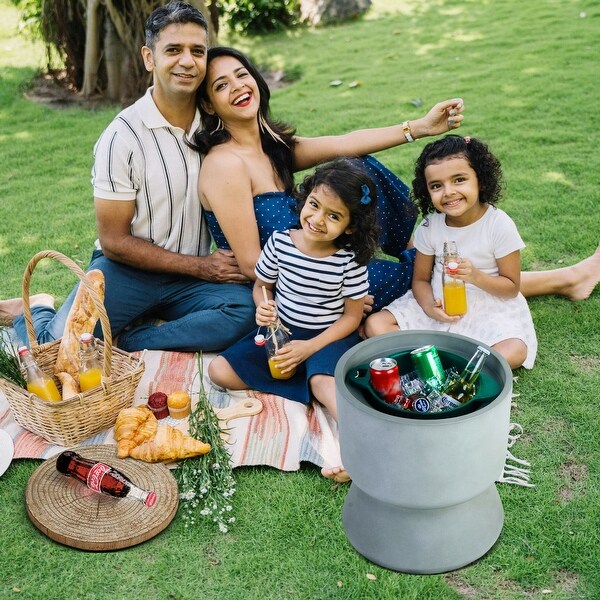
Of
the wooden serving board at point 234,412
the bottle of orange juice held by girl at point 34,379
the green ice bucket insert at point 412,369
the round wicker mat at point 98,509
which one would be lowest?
the wooden serving board at point 234,412

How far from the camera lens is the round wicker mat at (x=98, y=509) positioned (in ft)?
8.93

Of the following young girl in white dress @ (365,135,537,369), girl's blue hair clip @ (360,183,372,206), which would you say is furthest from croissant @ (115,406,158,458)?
girl's blue hair clip @ (360,183,372,206)

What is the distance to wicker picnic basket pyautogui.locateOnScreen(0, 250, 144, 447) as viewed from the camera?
308cm

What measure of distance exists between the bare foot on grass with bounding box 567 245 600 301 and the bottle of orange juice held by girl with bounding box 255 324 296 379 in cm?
165

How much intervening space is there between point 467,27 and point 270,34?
2612 mm

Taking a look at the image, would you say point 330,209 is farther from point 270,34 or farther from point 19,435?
point 270,34

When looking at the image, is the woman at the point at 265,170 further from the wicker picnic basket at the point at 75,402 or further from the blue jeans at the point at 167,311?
the wicker picnic basket at the point at 75,402

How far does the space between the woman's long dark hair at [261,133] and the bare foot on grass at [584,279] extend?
5.23 ft

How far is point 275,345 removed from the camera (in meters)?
3.45

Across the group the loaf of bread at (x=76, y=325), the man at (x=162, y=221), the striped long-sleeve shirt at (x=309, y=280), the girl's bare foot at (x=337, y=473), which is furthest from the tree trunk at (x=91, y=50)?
the girl's bare foot at (x=337, y=473)

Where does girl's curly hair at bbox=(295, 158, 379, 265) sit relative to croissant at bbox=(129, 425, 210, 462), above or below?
above

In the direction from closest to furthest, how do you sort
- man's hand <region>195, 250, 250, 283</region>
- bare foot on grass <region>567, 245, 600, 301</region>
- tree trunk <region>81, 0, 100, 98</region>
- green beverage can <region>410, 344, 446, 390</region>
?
green beverage can <region>410, 344, 446, 390</region>, man's hand <region>195, 250, 250, 283</region>, bare foot on grass <region>567, 245, 600, 301</region>, tree trunk <region>81, 0, 100, 98</region>

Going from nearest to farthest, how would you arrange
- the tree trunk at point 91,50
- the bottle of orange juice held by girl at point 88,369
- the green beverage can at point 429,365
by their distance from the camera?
the green beverage can at point 429,365 < the bottle of orange juice held by girl at point 88,369 < the tree trunk at point 91,50

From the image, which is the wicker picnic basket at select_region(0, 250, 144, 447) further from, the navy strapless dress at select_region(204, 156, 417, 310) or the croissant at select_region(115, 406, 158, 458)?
the navy strapless dress at select_region(204, 156, 417, 310)
